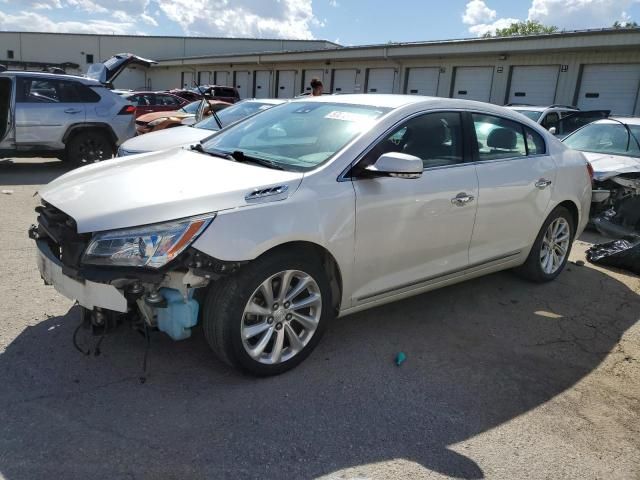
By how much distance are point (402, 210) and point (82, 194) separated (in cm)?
198

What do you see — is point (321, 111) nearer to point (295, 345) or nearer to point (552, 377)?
point (295, 345)

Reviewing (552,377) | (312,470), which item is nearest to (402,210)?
(552,377)

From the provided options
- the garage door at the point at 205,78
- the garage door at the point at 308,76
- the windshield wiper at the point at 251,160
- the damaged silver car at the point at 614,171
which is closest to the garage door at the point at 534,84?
the damaged silver car at the point at 614,171

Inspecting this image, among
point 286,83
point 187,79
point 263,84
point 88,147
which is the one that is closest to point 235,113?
point 88,147

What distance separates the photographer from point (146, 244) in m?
2.83

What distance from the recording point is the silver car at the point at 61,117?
9.37m

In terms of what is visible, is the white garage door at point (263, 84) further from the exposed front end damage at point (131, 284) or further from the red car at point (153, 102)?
the exposed front end damage at point (131, 284)

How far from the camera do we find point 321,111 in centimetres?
412

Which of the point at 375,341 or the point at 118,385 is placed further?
the point at 375,341

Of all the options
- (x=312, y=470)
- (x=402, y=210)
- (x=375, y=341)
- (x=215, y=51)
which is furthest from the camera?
(x=215, y=51)

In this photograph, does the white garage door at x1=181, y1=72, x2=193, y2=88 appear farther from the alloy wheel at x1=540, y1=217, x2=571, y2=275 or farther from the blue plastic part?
the blue plastic part

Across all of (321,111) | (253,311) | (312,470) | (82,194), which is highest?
(321,111)

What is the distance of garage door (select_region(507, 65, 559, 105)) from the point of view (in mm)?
18688

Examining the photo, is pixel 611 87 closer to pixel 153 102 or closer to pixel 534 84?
pixel 534 84
